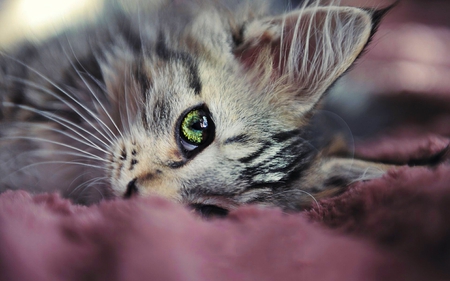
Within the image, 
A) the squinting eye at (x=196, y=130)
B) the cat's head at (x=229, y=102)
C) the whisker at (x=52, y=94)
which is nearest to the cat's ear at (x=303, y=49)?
the cat's head at (x=229, y=102)

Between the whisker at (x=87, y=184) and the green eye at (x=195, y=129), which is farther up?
the green eye at (x=195, y=129)

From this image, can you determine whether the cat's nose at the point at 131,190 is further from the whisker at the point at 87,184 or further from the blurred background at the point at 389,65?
the blurred background at the point at 389,65

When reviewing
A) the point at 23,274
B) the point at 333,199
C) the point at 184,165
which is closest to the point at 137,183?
the point at 184,165

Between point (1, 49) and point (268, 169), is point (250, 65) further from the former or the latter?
point (1, 49)

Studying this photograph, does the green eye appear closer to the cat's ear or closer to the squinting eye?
the squinting eye

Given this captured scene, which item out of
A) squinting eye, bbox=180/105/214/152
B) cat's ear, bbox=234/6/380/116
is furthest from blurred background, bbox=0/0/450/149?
squinting eye, bbox=180/105/214/152

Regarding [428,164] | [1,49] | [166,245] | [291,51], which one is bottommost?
[428,164]

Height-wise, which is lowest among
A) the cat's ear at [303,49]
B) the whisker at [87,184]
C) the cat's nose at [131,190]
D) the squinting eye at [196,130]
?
the cat's nose at [131,190]
